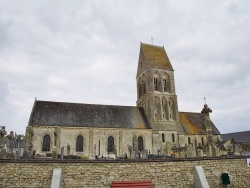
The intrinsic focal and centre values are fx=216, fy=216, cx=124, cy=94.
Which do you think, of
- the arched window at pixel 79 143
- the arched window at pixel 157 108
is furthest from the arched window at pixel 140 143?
the arched window at pixel 79 143

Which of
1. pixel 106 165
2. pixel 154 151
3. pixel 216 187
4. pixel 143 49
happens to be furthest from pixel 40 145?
pixel 143 49

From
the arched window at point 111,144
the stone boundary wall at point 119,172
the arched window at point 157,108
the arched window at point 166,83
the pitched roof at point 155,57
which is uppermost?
the pitched roof at point 155,57

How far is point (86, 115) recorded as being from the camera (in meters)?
32.4

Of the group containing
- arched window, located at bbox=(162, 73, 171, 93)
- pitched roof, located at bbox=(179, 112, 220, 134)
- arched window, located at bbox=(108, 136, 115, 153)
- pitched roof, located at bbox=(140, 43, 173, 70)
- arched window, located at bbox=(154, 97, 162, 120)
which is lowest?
arched window, located at bbox=(108, 136, 115, 153)

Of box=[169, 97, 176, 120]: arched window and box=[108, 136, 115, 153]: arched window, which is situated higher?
box=[169, 97, 176, 120]: arched window

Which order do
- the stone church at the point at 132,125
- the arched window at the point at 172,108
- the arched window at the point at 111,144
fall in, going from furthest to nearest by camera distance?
the arched window at the point at 172,108, the arched window at the point at 111,144, the stone church at the point at 132,125

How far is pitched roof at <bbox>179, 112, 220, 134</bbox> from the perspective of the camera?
3694cm

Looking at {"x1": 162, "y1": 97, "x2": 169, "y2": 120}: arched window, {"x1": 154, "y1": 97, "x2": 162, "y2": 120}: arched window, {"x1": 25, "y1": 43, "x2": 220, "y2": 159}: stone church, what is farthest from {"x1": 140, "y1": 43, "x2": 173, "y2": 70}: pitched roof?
{"x1": 154, "y1": 97, "x2": 162, "y2": 120}: arched window

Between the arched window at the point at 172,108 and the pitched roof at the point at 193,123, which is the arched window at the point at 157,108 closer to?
the arched window at the point at 172,108

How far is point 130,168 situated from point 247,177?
7969mm

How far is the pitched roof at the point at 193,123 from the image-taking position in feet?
121

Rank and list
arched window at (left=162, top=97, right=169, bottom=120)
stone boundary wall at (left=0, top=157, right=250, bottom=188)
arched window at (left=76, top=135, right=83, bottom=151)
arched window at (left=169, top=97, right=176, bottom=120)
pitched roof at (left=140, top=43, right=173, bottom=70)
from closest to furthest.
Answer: stone boundary wall at (left=0, top=157, right=250, bottom=188) → arched window at (left=76, top=135, right=83, bottom=151) → arched window at (left=162, top=97, right=169, bottom=120) → arched window at (left=169, top=97, right=176, bottom=120) → pitched roof at (left=140, top=43, right=173, bottom=70)

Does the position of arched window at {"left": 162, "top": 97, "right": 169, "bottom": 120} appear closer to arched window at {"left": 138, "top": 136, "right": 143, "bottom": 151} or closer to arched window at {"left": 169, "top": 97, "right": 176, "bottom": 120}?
arched window at {"left": 169, "top": 97, "right": 176, "bottom": 120}

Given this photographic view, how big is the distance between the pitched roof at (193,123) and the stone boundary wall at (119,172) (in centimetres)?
2260
